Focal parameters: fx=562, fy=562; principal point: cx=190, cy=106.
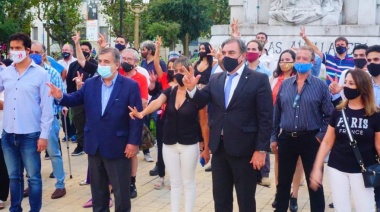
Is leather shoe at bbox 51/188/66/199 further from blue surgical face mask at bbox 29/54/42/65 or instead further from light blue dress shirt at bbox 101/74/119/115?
light blue dress shirt at bbox 101/74/119/115

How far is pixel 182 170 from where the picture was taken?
6.40 meters

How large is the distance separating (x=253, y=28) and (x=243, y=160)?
891 centimetres

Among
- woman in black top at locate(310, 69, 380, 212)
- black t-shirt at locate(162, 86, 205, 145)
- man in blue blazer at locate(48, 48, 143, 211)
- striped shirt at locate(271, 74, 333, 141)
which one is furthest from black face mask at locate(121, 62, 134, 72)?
woman in black top at locate(310, 69, 380, 212)

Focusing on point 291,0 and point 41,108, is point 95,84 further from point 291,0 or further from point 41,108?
point 291,0

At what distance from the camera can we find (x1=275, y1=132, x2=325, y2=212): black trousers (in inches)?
247

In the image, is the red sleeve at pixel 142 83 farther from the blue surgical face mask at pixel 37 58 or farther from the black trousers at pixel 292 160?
the black trousers at pixel 292 160

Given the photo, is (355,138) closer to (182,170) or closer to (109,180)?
(182,170)

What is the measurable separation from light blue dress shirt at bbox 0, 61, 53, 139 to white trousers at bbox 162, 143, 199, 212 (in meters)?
1.44

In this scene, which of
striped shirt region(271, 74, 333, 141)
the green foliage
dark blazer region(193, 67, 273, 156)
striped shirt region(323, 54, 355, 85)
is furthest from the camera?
the green foliage

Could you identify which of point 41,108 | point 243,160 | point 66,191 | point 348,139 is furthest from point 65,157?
point 348,139

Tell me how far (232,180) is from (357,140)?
4.41 feet

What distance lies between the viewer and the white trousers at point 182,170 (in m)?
6.36

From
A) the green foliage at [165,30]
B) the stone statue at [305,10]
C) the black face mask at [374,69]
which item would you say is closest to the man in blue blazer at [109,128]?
the black face mask at [374,69]

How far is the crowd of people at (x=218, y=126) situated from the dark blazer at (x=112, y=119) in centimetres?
1
